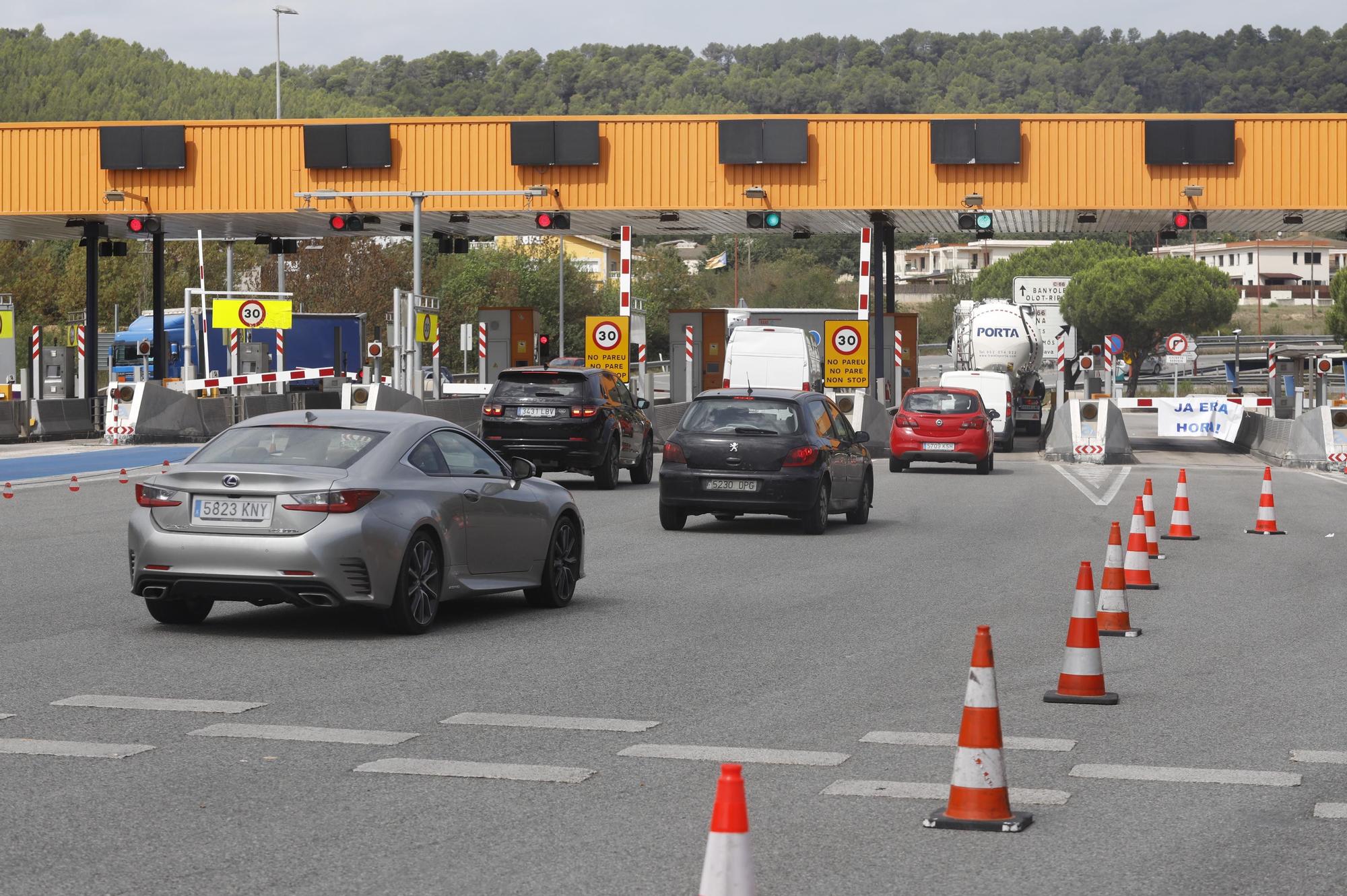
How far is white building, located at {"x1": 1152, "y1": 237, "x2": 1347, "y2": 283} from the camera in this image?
181 metres

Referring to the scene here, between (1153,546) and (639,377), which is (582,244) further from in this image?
(1153,546)

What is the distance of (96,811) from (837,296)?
11865 cm

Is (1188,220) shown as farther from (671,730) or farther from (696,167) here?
(671,730)

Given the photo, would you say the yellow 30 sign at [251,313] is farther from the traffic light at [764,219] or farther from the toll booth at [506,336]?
the traffic light at [764,219]

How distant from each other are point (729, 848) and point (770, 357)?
120ft

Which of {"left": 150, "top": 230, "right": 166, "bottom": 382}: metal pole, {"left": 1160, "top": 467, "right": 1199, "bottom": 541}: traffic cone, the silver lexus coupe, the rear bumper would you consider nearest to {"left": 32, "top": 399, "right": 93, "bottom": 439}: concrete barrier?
{"left": 150, "top": 230, "right": 166, "bottom": 382}: metal pole

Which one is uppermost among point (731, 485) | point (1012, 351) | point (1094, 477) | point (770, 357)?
point (1012, 351)

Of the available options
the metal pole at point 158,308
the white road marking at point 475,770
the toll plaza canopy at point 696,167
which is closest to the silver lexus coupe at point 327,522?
the white road marking at point 475,770

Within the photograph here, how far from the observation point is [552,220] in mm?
40031

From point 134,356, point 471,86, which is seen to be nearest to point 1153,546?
point 134,356

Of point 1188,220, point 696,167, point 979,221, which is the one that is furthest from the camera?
point 696,167

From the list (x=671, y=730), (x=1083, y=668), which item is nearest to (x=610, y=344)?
(x=1083, y=668)

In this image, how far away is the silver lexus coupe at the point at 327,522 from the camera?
10906 mm

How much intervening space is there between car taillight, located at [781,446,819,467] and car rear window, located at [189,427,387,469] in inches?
319
